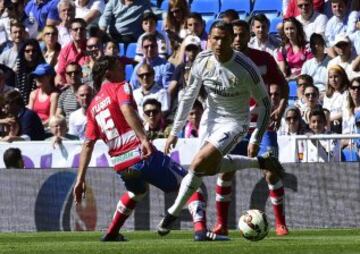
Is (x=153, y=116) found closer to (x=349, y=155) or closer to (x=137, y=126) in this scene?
(x=349, y=155)

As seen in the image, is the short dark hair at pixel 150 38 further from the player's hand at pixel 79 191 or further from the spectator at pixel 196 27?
the player's hand at pixel 79 191

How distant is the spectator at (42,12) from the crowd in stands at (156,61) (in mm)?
46

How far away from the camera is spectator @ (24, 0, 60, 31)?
2356cm

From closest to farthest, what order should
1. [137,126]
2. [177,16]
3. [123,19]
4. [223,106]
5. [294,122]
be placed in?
[137,126] < [223,106] < [294,122] < [177,16] < [123,19]

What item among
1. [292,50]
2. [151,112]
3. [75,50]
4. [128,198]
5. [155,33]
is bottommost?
[128,198]

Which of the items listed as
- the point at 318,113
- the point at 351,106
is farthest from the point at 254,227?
the point at 351,106

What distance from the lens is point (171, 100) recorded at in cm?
1953

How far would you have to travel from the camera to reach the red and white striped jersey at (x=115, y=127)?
41.4ft

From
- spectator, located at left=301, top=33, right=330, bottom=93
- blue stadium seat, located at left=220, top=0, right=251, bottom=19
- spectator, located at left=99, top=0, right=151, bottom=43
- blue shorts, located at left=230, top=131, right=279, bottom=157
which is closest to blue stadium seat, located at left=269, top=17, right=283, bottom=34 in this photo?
blue stadium seat, located at left=220, top=0, right=251, bottom=19

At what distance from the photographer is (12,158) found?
58.4 feet

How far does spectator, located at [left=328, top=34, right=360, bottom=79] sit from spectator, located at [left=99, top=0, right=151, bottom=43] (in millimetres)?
4515

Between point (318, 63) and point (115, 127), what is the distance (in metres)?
7.22

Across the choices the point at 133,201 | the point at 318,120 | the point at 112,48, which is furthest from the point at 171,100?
the point at 133,201

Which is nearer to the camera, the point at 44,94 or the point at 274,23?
the point at 44,94
